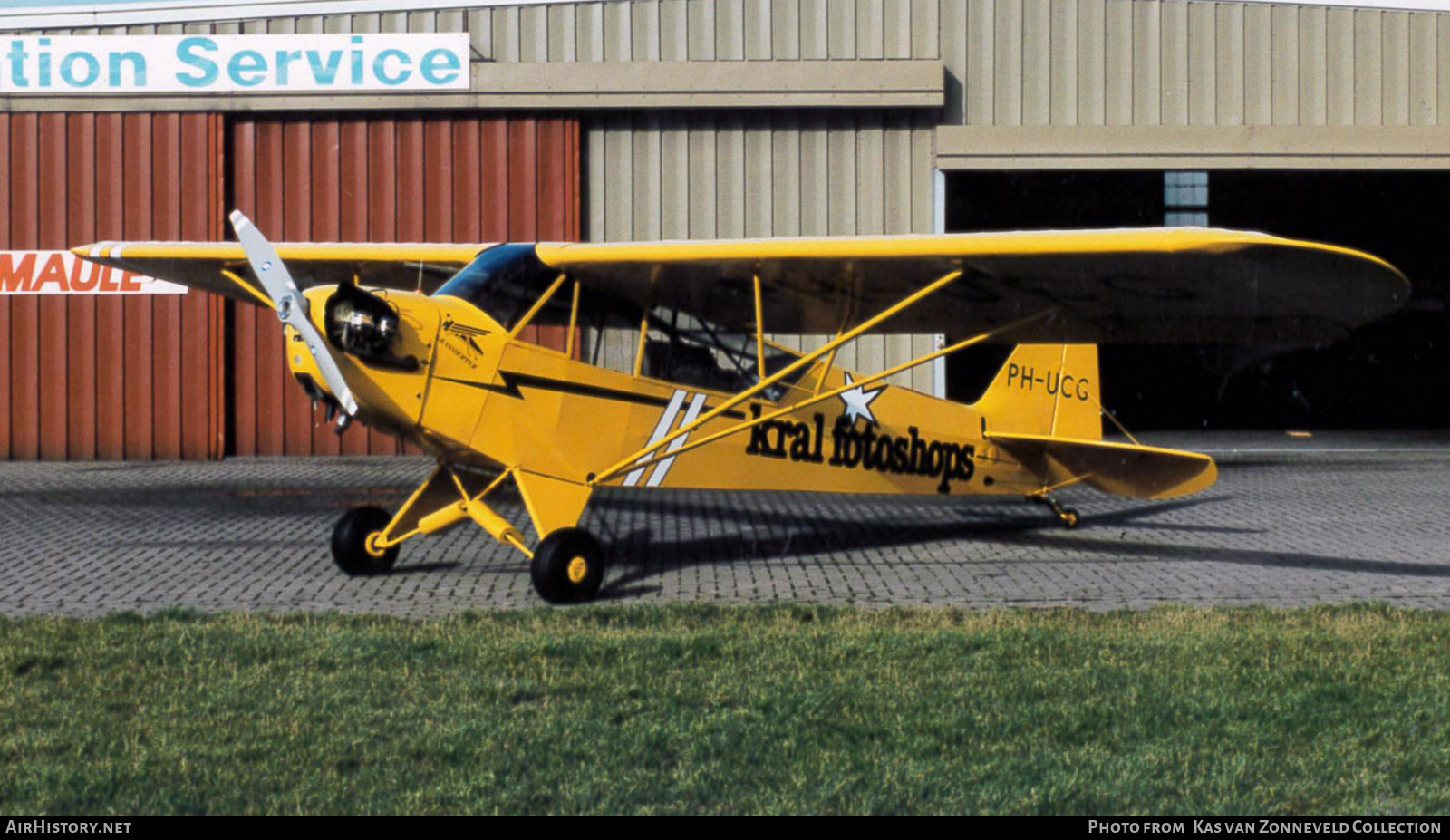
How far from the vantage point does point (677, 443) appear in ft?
29.6

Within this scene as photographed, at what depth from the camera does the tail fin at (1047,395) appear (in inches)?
441

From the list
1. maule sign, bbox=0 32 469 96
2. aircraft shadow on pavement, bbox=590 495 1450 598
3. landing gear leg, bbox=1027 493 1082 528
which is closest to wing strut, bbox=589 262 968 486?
aircraft shadow on pavement, bbox=590 495 1450 598

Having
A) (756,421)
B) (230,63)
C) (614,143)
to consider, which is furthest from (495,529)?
(230,63)

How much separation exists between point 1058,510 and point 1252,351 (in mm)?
17701

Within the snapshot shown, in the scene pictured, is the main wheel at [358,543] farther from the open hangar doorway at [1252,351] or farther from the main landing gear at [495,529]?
the open hangar doorway at [1252,351]

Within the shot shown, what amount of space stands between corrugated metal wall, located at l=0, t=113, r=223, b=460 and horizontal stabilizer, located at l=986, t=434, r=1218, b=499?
10610 mm

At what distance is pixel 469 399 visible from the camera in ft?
26.0

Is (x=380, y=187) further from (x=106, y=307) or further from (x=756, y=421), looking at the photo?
(x=756, y=421)

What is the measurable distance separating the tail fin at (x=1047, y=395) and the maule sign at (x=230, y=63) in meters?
8.72

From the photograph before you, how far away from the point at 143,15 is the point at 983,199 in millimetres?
16735

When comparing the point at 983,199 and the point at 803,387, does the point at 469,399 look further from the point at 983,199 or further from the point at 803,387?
the point at 983,199

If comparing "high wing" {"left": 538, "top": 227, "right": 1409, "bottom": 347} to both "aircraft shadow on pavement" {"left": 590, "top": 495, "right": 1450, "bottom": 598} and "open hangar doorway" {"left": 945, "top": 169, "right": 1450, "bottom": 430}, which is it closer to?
"aircraft shadow on pavement" {"left": 590, "top": 495, "right": 1450, "bottom": 598}
